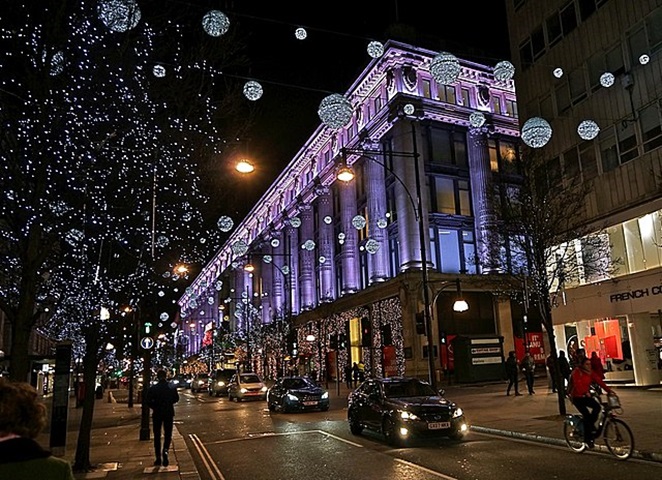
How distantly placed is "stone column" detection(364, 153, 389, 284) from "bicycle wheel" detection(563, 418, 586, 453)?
32006mm

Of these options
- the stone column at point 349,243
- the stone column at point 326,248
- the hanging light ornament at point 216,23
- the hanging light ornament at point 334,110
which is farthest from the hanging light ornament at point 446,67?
the stone column at point 326,248

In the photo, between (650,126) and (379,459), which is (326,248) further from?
(379,459)

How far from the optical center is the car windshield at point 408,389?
14641 mm

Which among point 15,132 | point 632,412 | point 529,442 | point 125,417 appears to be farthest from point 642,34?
point 125,417

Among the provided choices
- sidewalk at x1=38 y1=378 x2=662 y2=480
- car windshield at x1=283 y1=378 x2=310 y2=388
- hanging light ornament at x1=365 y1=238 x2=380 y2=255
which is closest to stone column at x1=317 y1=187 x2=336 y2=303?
hanging light ornament at x1=365 y1=238 x2=380 y2=255

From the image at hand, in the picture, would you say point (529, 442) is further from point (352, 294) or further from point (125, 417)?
point (352, 294)

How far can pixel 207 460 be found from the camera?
1308 cm

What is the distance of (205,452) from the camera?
14.3 metres

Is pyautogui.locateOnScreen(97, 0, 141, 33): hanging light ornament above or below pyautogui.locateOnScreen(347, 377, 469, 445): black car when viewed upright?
above

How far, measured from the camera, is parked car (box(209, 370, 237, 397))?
42.7m

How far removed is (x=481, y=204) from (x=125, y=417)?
1121 inches

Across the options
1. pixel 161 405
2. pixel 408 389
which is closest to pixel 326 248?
pixel 408 389

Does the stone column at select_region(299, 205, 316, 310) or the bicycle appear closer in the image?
the bicycle

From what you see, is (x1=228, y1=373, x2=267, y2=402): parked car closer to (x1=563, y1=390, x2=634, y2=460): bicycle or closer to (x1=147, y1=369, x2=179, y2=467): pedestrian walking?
(x1=147, y1=369, x2=179, y2=467): pedestrian walking
